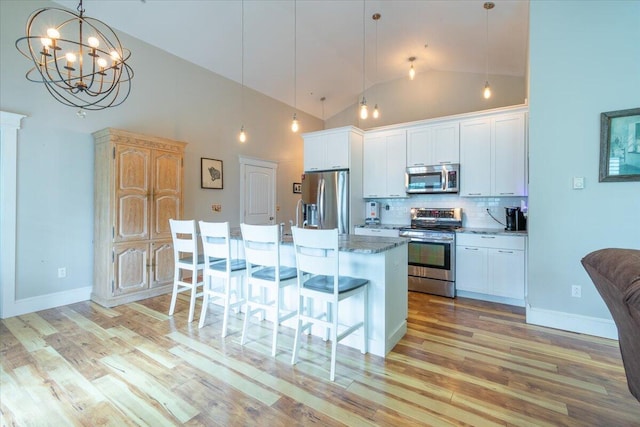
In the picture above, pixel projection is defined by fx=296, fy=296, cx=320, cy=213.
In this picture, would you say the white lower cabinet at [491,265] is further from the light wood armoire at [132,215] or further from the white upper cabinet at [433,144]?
the light wood armoire at [132,215]

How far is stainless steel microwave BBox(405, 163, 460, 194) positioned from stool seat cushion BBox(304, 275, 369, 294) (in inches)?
103

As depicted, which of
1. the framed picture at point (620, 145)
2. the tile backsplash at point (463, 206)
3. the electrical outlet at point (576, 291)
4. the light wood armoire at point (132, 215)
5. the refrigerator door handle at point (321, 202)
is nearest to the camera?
the framed picture at point (620, 145)

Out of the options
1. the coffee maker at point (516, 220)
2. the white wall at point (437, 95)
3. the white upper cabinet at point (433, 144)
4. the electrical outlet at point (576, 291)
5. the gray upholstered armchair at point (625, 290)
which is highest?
the white wall at point (437, 95)

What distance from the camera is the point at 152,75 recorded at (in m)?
4.23

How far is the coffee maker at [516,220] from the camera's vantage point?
3.88m

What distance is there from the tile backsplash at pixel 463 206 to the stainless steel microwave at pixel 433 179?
1.02 feet

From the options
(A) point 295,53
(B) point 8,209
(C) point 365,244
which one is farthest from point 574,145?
(B) point 8,209

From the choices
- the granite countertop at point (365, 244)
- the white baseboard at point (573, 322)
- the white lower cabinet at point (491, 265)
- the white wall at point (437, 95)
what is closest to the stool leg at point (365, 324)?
the granite countertop at point (365, 244)

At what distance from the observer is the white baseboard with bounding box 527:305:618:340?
2.71 metres

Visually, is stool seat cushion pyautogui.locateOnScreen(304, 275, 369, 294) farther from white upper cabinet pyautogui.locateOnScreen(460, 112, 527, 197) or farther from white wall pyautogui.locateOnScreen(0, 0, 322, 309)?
white wall pyautogui.locateOnScreen(0, 0, 322, 309)

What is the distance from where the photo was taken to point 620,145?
2.65 metres

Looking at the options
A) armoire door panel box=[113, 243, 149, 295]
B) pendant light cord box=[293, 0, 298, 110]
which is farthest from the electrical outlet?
armoire door panel box=[113, 243, 149, 295]

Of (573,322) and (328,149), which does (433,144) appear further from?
(573,322)

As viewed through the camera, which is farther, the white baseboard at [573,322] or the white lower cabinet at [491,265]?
the white lower cabinet at [491,265]
